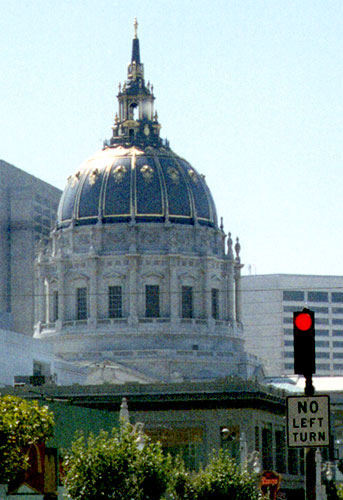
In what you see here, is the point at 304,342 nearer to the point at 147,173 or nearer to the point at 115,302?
the point at 115,302

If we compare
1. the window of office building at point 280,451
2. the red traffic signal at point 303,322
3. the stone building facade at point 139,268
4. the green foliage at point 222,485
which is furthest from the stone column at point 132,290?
the red traffic signal at point 303,322

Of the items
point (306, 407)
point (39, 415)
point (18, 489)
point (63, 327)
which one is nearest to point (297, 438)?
point (306, 407)

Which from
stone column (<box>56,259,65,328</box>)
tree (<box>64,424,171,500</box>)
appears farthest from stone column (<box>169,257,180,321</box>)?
tree (<box>64,424,171,500</box>)

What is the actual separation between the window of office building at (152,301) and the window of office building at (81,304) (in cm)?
732

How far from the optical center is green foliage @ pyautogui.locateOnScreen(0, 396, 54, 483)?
4944 centimetres

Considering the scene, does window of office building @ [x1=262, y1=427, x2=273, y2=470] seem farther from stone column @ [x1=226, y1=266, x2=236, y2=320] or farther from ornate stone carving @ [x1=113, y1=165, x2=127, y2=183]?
ornate stone carving @ [x1=113, y1=165, x2=127, y2=183]

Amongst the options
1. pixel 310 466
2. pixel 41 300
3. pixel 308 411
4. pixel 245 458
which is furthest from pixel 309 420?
pixel 41 300

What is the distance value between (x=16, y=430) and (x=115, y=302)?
139 metres

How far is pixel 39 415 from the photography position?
172ft

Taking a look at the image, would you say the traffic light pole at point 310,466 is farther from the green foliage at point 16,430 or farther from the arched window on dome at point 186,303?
the arched window on dome at point 186,303

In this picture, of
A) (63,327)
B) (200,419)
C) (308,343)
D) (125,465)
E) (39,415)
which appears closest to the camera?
(308,343)

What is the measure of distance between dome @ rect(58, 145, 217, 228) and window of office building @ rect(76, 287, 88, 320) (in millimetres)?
8556

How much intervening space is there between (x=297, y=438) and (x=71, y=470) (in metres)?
22.9

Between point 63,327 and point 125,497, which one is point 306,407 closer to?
point 125,497
